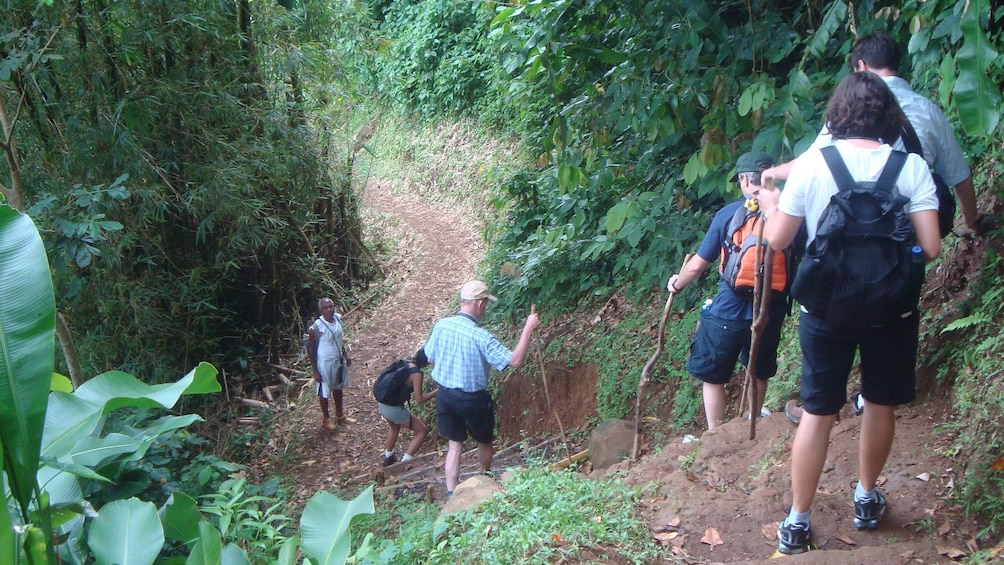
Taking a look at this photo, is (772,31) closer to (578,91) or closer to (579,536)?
(578,91)

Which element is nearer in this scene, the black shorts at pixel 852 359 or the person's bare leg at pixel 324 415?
the black shorts at pixel 852 359

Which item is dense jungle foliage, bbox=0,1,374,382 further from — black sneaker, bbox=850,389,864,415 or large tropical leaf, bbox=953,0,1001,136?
large tropical leaf, bbox=953,0,1001,136

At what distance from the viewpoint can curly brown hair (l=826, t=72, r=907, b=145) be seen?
287 centimetres

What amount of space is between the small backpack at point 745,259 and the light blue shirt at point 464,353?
6.46 feet

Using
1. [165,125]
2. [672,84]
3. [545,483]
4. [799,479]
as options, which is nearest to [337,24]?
[165,125]

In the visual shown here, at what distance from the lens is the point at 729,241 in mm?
4293

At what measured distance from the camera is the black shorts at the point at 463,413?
588cm

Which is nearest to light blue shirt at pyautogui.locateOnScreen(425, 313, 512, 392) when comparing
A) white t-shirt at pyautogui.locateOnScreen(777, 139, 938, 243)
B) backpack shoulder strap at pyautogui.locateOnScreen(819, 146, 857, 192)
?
white t-shirt at pyautogui.locateOnScreen(777, 139, 938, 243)

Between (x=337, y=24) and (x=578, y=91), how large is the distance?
3404 millimetres

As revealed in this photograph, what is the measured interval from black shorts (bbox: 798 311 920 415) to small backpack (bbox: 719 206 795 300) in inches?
38.3

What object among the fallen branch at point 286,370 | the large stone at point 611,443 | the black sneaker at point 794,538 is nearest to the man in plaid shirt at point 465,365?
the large stone at point 611,443

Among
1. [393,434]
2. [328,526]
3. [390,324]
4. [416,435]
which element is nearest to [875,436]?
[328,526]

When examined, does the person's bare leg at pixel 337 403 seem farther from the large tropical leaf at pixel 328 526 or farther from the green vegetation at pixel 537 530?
the large tropical leaf at pixel 328 526

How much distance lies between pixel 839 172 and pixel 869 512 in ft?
4.96
